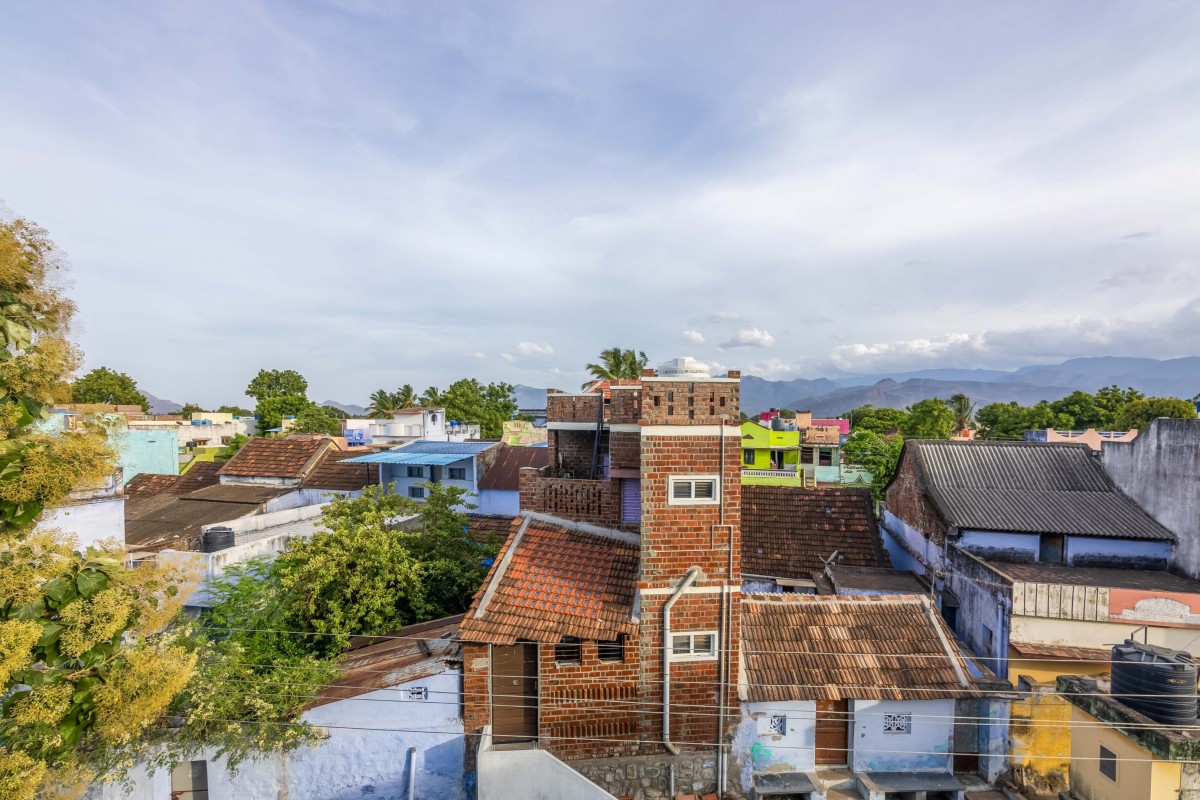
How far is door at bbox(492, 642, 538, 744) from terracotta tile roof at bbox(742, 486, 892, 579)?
31.8ft

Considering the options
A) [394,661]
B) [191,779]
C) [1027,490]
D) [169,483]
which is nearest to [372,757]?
[394,661]

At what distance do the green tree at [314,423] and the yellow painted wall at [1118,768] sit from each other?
171 ft

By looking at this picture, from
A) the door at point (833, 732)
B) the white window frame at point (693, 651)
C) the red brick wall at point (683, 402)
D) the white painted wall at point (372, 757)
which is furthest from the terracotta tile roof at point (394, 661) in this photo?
the door at point (833, 732)

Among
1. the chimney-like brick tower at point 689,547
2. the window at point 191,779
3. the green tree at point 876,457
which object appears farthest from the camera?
the green tree at point 876,457

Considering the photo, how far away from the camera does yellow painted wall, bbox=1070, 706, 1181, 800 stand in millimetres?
8578

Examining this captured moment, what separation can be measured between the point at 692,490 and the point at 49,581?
8.47 m

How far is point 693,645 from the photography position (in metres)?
9.98

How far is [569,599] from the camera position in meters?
10.2

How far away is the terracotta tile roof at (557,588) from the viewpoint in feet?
31.5

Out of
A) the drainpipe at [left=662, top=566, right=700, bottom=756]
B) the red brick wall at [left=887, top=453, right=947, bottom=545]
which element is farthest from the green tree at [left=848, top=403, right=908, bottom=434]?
the drainpipe at [left=662, top=566, right=700, bottom=756]

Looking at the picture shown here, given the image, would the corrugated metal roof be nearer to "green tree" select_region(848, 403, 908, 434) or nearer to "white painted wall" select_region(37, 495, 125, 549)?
"white painted wall" select_region(37, 495, 125, 549)

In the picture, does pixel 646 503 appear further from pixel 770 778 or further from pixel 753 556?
pixel 753 556

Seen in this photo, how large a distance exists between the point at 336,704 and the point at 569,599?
4.60 meters

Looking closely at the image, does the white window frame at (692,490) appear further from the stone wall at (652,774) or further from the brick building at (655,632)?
the stone wall at (652,774)
